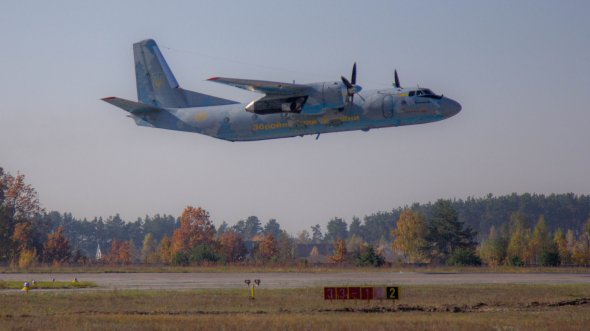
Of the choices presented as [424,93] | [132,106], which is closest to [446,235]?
[132,106]

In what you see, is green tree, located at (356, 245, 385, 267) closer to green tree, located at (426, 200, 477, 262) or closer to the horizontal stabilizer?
green tree, located at (426, 200, 477, 262)

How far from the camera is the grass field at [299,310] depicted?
1416 inches

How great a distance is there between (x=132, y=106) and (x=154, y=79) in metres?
6.86

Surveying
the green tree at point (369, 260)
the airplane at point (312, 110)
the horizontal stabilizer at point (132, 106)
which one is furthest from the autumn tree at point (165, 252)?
the airplane at point (312, 110)

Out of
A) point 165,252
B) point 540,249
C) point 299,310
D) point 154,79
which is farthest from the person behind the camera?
point 165,252

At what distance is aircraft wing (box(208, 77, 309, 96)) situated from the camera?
165 ft

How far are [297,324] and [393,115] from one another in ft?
59.8

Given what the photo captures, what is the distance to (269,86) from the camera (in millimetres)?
50531

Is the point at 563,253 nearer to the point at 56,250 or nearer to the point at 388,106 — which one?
the point at 56,250

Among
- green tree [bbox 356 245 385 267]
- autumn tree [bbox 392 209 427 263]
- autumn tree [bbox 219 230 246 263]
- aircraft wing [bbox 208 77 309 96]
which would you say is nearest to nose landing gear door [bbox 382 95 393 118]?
aircraft wing [bbox 208 77 309 96]

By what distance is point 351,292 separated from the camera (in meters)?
45.2

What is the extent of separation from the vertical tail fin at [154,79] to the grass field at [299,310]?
15189 millimetres

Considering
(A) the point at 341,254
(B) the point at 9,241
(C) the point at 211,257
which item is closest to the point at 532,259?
(A) the point at 341,254

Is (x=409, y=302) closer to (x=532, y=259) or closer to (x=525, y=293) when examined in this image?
(x=525, y=293)
